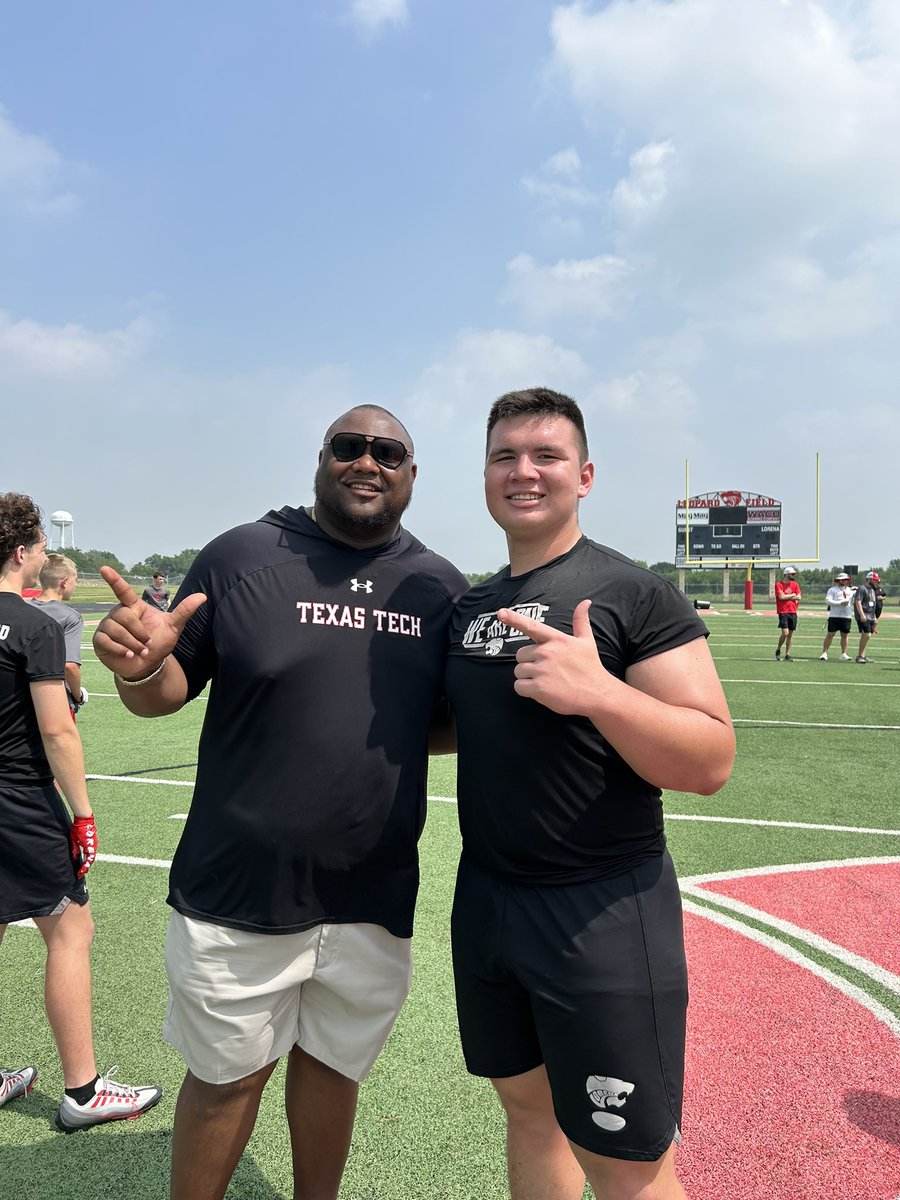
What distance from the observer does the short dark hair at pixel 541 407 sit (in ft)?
7.20

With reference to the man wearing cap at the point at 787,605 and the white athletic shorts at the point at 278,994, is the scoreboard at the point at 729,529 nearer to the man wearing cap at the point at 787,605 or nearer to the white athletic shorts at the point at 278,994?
the man wearing cap at the point at 787,605

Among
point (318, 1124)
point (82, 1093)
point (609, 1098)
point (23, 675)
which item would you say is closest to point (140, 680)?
point (23, 675)

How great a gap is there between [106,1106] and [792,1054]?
2542 mm

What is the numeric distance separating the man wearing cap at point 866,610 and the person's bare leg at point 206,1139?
17.2m

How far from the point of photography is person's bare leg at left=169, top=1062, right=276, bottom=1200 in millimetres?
2146

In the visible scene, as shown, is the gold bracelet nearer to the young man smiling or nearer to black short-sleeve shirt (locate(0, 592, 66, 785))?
the young man smiling

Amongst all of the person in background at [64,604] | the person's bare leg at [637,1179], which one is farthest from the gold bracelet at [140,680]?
the person in background at [64,604]

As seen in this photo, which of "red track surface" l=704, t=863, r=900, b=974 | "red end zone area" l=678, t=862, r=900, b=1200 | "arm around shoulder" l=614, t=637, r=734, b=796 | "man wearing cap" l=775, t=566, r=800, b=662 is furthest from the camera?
"man wearing cap" l=775, t=566, r=800, b=662

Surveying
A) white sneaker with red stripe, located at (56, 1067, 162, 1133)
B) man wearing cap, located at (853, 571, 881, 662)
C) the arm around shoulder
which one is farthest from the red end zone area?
man wearing cap, located at (853, 571, 881, 662)

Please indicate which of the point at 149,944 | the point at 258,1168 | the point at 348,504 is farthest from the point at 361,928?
the point at 149,944

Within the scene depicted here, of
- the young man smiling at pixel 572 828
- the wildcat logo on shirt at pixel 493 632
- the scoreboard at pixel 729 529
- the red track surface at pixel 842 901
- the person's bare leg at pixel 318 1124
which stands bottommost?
the red track surface at pixel 842 901

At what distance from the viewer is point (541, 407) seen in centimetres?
220

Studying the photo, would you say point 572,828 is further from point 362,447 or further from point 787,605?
point 787,605

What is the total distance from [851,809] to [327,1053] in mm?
5498
